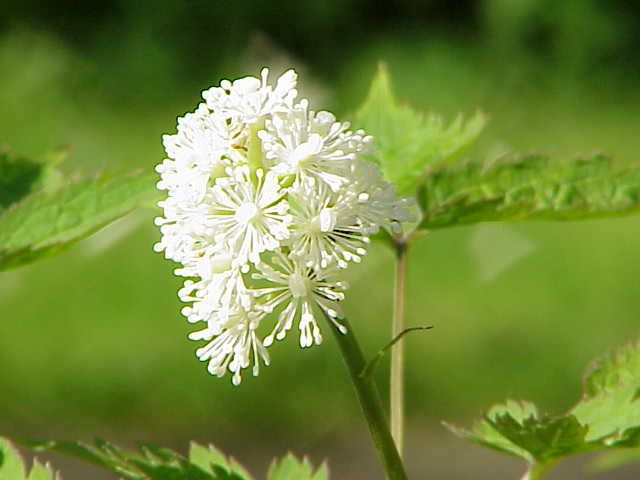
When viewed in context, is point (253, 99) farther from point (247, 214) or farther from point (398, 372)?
point (398, 372)

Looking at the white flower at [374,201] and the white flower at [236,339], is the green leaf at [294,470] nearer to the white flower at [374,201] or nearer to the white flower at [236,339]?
the white flower at [236,339]

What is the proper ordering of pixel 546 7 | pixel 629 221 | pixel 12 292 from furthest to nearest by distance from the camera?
pixel 546 7
pixel 629 221
pixel 12 292

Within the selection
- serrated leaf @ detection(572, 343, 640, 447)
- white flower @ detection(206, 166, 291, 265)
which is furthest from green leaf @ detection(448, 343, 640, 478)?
white flower @ detection(206, 166, 291, 265)

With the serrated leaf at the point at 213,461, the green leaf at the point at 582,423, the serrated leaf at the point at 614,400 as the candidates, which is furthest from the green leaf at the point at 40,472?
the serrated leaf at the point at 614,400

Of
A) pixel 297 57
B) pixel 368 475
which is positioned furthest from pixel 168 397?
pixel 297 57

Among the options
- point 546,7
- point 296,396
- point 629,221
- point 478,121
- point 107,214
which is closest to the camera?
point 107,214

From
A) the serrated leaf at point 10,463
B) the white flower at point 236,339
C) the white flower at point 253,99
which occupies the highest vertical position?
the white flower at point 253,99

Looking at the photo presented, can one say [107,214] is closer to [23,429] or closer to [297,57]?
[23,429]
